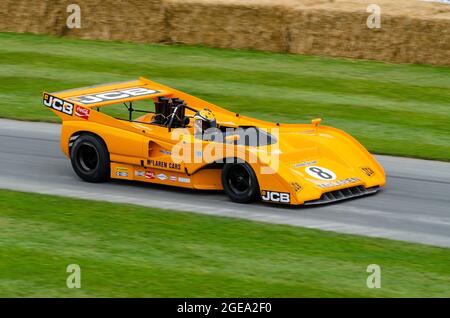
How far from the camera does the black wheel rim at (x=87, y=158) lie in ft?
46.5

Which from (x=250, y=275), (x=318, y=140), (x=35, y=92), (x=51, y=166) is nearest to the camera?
(x=250, y=275)

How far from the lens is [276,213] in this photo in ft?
41.3

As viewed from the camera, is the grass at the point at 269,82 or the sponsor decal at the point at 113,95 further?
the grass at the point at 269,82

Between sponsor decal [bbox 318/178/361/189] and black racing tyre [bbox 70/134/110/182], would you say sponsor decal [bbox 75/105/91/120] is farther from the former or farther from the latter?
sponsor decal [bbox 318/178/361/189]

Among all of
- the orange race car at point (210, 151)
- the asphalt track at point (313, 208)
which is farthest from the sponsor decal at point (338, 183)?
the asphalt track at point (313, 208)

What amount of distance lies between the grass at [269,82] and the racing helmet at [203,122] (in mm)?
3268

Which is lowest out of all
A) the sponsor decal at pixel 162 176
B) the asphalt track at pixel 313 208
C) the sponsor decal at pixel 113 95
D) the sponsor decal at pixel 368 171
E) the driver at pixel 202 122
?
the asphalt track at pixel 313 208

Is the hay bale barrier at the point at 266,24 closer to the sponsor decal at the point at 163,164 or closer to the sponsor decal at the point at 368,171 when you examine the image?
the sponsor decal at the point at 368,171

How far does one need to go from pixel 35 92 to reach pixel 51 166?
484 cm

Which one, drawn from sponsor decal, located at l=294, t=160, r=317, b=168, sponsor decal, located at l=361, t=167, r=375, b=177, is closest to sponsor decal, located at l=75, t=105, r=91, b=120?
sponsor decal, located at l=294, t=160, r=317, b=168

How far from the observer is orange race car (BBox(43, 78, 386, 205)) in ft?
42.0

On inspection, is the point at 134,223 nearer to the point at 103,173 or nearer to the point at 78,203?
the point at 78,203
